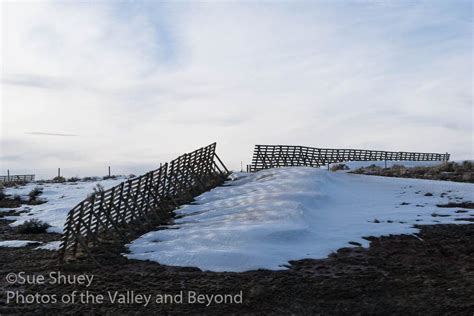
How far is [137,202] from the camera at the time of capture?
16.0 metres

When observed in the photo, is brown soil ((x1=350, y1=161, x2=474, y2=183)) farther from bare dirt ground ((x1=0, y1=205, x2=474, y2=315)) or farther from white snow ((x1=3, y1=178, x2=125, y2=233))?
white snow ((x1=3, y1=178, x2=125, y2=233))

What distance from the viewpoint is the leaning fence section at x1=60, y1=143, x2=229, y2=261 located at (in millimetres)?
12508

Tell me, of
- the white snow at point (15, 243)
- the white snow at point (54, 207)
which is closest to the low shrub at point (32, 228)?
the white snow at point (54, 207)

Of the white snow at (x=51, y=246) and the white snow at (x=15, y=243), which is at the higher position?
the white snow at (x=51, y=246)

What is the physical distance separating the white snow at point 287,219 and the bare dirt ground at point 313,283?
0.61m

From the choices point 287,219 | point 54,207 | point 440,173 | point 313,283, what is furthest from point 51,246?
point 440,173

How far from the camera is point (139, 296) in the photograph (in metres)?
8.74

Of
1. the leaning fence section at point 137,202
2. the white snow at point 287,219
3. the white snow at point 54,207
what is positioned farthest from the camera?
the white snow at point 54,207

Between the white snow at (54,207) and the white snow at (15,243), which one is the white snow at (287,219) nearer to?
the white snow at (15,243)

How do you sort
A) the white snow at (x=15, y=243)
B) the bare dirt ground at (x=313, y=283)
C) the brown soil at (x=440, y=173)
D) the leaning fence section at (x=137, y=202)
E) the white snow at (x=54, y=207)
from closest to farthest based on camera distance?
the bare dirt ground at (x=313, y=283)
the leaning fence section at (x=137, y=202)
the white snow at (x=15, y=243)
the white snow at (x=54, y=207)
the brown soil at (x=440, y=173)

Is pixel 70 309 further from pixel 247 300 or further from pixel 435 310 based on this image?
pixel 435 310

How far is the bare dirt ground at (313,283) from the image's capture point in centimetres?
800

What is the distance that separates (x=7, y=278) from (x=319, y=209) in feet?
31.6

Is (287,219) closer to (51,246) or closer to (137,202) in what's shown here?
(137,202)
